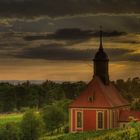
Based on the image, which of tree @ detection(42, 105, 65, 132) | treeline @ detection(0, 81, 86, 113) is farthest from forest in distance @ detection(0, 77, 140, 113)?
tree @ detection(42, 105, 65, 132)

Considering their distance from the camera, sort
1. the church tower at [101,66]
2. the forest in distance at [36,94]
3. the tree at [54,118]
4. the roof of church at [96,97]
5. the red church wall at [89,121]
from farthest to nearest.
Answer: the forest in distance at [36,94]
the tree at [54,118]
the church tower at [101,66]
the red church wall at [89,121]
the roof of church at [96,97]

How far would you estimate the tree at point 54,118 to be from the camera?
89.9 m

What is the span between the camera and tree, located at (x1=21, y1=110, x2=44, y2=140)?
3266 inches

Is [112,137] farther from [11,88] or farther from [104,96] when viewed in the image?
[11,88]

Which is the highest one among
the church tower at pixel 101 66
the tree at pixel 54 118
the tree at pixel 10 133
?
the church tower at pixel 101 66

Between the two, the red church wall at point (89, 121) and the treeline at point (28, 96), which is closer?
the red church wall at point (89, 121)

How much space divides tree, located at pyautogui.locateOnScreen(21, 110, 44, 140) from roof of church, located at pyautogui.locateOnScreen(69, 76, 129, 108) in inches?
483

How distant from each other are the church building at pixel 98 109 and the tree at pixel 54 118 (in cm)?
1750

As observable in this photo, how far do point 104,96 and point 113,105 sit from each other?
1744 mm

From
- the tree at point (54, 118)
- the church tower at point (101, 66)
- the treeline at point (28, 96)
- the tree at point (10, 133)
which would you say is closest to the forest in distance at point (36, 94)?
the treeline at point (28, 96)

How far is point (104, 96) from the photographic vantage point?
2813 inches

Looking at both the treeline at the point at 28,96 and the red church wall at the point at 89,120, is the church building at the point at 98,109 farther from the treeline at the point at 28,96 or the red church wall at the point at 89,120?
the treeline at the point at 28,96

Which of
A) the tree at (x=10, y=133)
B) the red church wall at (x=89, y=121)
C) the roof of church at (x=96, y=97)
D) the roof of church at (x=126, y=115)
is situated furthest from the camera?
the tree at (x=10, y=133)

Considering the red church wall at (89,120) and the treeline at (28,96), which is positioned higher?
the treeline at (28,96)
